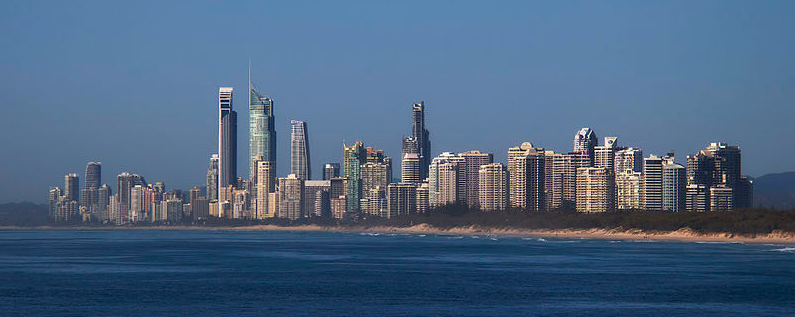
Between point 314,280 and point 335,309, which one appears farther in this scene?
point 314,280

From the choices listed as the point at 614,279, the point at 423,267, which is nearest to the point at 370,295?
the point at 614,279

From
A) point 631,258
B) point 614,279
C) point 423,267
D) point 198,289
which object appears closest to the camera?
point 198,289

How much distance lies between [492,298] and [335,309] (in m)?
15.5

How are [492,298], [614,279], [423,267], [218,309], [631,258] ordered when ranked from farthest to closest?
[631,258] → [423,267] → [614,279] → [492,298] → [218,309]

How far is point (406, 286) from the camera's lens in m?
99.8

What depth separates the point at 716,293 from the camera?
9156 centimetres

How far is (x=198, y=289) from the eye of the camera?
315 feet

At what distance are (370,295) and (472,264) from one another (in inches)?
1788

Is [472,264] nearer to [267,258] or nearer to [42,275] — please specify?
[267,258]

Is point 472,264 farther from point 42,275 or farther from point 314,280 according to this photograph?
point 42,275

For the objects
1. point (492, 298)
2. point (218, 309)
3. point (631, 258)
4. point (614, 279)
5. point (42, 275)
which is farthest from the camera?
point (631, 258)

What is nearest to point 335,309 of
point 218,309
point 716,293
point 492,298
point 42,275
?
point 218,309

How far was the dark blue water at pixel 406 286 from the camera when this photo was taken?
79750 millimetres

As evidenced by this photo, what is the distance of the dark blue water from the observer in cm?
7975
